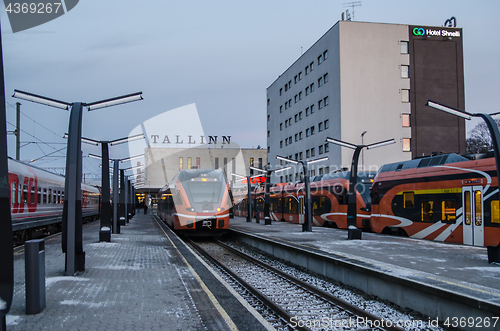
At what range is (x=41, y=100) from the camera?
10375 millimetres

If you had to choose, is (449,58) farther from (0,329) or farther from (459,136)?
(0,329)

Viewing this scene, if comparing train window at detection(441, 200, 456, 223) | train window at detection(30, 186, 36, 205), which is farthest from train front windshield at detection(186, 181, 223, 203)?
train window at detection(441, 200, 456, 223)

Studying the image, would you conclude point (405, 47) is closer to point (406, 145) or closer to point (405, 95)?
point (405, 95)

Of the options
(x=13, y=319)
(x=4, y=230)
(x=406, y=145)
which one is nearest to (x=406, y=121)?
(x=406, y=145)

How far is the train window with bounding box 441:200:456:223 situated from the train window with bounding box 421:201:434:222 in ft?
1.89

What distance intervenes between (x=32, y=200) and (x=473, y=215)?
16280 millimetres

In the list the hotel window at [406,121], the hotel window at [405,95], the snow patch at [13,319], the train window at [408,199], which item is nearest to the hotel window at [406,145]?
the hotel window at [406,121]

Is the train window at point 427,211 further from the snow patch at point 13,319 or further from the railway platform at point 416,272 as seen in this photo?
the snow patch at point 13,319

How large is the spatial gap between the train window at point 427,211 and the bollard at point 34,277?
13427 millimetres

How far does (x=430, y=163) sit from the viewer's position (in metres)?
16.1

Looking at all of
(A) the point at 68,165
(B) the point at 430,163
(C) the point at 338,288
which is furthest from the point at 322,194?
(A) the point at 68,165

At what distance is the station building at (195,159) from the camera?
78.9 m

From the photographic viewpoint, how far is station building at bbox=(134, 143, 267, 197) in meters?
78.9

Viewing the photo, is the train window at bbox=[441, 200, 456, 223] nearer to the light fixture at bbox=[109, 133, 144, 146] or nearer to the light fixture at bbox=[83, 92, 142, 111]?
the light fixture at bbox=[83, 92, 142, 111]
